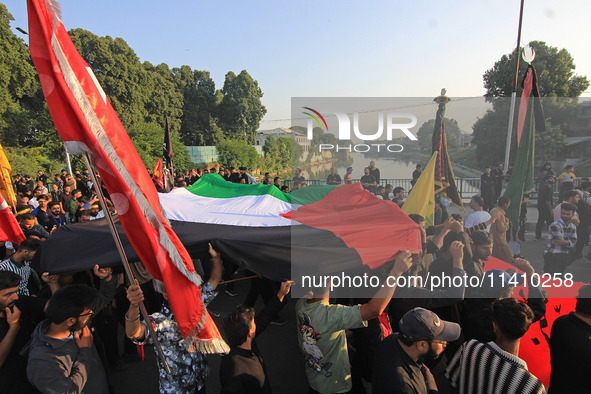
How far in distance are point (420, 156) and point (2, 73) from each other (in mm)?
23855

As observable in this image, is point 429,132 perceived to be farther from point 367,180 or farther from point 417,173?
point 367,180

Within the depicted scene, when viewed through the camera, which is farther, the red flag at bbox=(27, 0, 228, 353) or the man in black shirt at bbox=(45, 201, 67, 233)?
the man in black shirt at bbox=(45, 201, 67, 233)

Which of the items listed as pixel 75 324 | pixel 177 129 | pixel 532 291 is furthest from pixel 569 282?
pixel 177 129

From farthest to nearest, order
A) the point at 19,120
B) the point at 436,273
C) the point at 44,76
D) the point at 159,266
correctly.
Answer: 1. the point at 19,120
2. the point at 436,273
3. the point at 159,266
4. the point at 44,76

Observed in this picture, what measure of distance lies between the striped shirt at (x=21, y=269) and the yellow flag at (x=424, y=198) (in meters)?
4.36

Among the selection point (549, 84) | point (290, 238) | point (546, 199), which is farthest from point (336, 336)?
point (549, 84)

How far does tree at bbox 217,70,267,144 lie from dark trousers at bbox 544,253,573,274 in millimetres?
37668

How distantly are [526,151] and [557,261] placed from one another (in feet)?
5.64

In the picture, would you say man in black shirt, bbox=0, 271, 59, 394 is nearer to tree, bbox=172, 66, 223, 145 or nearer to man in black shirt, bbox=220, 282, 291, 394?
man in black shirt, bbox=220, 282, 291, 394

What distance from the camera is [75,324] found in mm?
1916

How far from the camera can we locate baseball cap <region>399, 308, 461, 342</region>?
1.80 meters

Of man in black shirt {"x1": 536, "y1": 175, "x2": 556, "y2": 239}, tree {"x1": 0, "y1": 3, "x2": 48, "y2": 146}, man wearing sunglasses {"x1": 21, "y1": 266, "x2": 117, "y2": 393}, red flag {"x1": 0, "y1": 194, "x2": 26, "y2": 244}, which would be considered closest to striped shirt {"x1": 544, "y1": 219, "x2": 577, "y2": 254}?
man in black shirt {"x1": 536, "y1": 175, "x2": 556, "y2": 239}

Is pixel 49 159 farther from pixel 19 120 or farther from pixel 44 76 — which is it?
pixel 44 76

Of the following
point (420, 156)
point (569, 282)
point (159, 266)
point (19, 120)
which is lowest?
point (569, 282)
